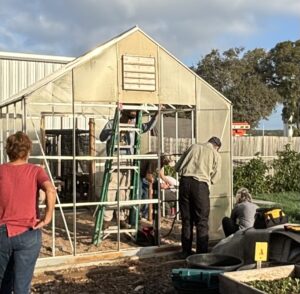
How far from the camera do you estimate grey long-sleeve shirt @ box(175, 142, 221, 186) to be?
855 cm

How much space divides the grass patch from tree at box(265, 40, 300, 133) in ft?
98.1

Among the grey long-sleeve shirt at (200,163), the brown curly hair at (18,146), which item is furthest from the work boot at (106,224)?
the brown curly hair at (18,146)

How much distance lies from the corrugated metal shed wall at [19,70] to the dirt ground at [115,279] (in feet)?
36.1

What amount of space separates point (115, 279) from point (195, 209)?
1.77 meters

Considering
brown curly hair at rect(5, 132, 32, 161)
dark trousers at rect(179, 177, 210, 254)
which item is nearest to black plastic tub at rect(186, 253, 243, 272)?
dark trousers at rect(179, 177, 210, 254)

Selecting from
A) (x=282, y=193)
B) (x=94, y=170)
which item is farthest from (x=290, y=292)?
(x=282, y=193)

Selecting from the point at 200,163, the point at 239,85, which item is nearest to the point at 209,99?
the point at 200,163

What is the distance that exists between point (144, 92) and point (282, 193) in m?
10.6

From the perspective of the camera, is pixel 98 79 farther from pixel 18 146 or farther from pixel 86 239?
pixel 18 146

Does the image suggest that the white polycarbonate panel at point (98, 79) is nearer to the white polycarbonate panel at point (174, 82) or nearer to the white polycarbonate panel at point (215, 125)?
the white polycarbonate panel at point (174, 82)

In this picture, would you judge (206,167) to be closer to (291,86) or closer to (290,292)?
(290,292)

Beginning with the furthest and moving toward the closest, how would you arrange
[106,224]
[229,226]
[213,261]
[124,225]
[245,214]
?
[106,224] → [124,225] → [229,226] → [245,214] → [213,261]

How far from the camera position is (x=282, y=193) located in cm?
1834

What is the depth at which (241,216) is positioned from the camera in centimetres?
838
